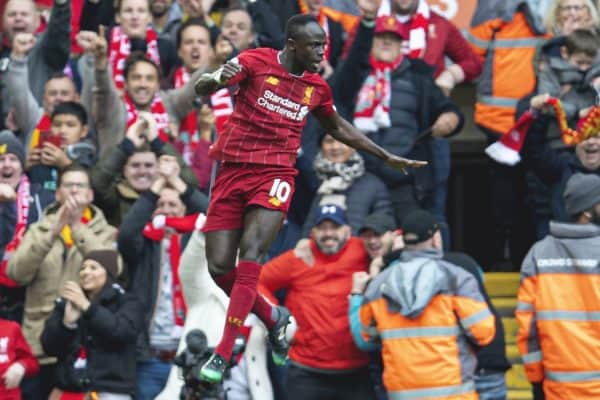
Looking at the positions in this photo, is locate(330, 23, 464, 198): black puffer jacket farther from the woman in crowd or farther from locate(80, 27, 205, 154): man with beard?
the woman in crowd

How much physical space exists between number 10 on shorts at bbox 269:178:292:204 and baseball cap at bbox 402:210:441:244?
238cm

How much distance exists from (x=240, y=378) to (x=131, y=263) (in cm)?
129

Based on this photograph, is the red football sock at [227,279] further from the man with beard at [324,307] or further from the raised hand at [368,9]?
the raised hand at [368,9]

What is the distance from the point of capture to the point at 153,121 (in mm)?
12953

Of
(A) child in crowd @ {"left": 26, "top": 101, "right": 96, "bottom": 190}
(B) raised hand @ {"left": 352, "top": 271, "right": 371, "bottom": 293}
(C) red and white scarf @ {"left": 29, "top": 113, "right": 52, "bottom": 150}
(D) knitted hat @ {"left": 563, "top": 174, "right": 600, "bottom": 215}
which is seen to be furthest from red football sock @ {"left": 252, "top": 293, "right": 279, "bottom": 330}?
(C) red and white scarf @ {"left": 29, "top": 113, "right": 52, "bottom": 150}

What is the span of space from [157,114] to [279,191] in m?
4.78

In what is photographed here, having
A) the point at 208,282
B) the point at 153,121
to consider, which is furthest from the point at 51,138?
the point at 208,282

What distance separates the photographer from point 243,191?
29.7ft

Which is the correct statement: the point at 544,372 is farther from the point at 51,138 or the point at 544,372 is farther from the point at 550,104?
the point at 51,138

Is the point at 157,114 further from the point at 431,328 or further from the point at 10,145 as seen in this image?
the point at 431,328

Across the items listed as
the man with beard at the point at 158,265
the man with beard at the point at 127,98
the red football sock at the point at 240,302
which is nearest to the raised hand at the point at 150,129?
the man with beard at the point at 158,265

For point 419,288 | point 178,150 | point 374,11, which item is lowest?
point 419,288

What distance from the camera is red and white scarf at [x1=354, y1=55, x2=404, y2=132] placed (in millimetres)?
13391

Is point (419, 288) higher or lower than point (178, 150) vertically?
lower
